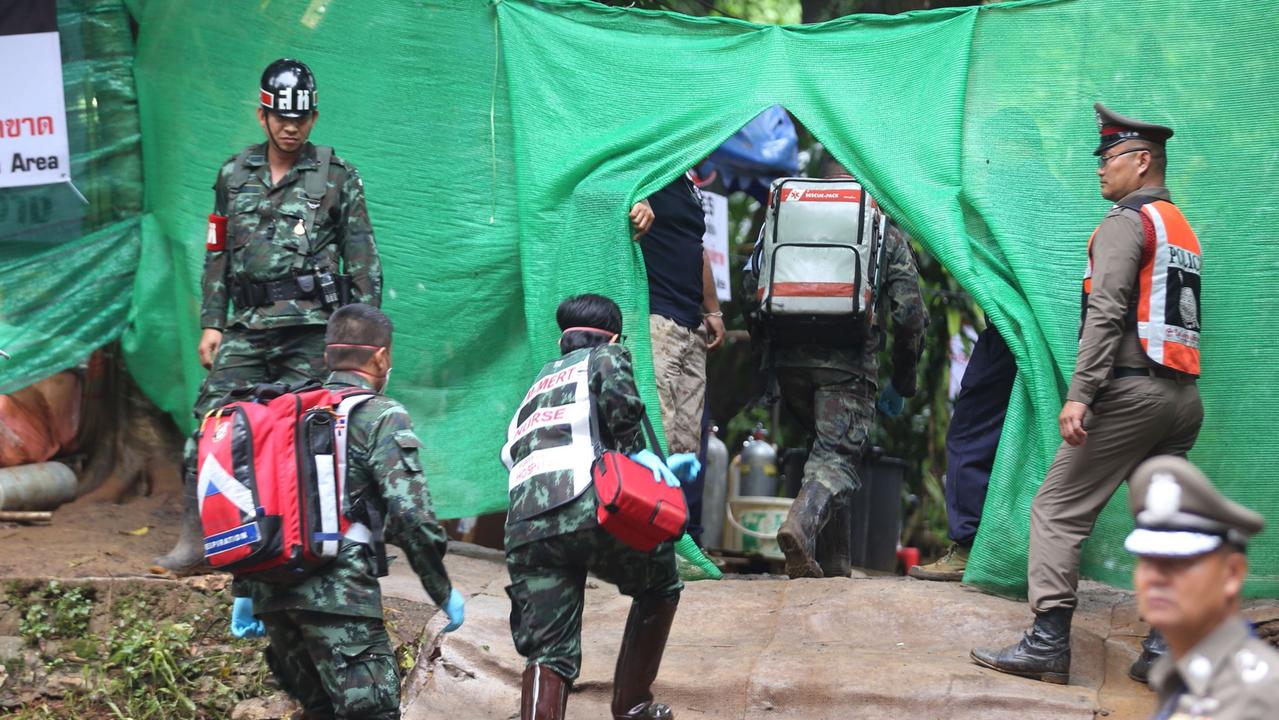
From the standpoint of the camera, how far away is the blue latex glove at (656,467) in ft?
15.1

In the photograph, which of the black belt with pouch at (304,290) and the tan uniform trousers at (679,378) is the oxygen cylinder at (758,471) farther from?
the black belt with pouch at (304,290)

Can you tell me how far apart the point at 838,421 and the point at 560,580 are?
2.45 m

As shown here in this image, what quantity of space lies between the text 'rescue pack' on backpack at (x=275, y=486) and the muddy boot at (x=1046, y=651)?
2.38 m

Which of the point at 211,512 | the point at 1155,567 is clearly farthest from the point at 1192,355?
the point at 211,512

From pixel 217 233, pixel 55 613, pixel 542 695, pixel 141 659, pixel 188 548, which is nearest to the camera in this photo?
pixel 542 695

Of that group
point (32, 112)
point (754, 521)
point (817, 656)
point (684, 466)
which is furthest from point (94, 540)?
point (754, 521)

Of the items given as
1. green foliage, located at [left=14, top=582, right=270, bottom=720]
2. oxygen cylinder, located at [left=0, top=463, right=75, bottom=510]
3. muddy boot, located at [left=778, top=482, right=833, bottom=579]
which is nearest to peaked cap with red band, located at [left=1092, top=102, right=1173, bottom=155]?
muddy boot, located at [left=778, top=482, right=833, bottom=579]

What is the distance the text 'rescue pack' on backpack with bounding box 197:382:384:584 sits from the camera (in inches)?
154

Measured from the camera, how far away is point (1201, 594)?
2455mm

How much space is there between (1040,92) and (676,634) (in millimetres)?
2571

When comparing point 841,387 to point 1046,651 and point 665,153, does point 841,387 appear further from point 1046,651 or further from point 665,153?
point 1046,651

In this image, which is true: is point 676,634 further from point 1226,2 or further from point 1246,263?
point 1226,2

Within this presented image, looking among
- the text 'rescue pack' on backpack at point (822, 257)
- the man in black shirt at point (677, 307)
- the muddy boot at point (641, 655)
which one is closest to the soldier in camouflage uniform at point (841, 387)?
the text 'rescue pack' on backpack at point (822, 257)

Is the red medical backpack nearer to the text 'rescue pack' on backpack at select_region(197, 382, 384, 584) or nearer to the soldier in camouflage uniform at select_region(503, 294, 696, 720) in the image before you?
the soldier in camouflage uniform at select_region(503, 294, 696, 720)
